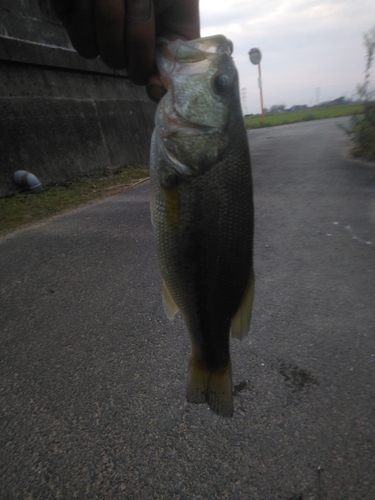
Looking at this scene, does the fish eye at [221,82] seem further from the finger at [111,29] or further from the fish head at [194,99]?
the finger at [111,29]

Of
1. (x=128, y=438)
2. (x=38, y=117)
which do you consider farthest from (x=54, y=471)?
(x=38, y=117)

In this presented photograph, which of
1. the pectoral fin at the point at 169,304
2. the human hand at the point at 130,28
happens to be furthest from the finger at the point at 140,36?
the pectoral fin at the point at 169,304

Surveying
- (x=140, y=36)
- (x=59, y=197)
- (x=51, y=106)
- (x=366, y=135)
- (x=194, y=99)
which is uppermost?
(x=140, y=36)

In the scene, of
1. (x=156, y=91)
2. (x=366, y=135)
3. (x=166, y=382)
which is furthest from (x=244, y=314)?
(x=366, y=135)

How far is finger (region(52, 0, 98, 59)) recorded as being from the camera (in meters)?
1.45

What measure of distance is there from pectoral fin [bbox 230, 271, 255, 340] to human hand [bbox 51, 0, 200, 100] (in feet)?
2.79

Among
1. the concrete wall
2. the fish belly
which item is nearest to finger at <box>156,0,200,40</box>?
the fish belly

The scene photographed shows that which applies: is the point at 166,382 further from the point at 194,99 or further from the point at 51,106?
the point at 51,106

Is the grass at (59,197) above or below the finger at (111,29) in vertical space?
below

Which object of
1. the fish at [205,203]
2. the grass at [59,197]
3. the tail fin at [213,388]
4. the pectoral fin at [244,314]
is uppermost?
the fish at [205,203]

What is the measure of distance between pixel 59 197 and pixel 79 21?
5.76m

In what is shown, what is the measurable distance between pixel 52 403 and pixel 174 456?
2.95 feet

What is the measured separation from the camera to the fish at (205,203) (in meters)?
1.47

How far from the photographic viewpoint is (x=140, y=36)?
145 centimetres
